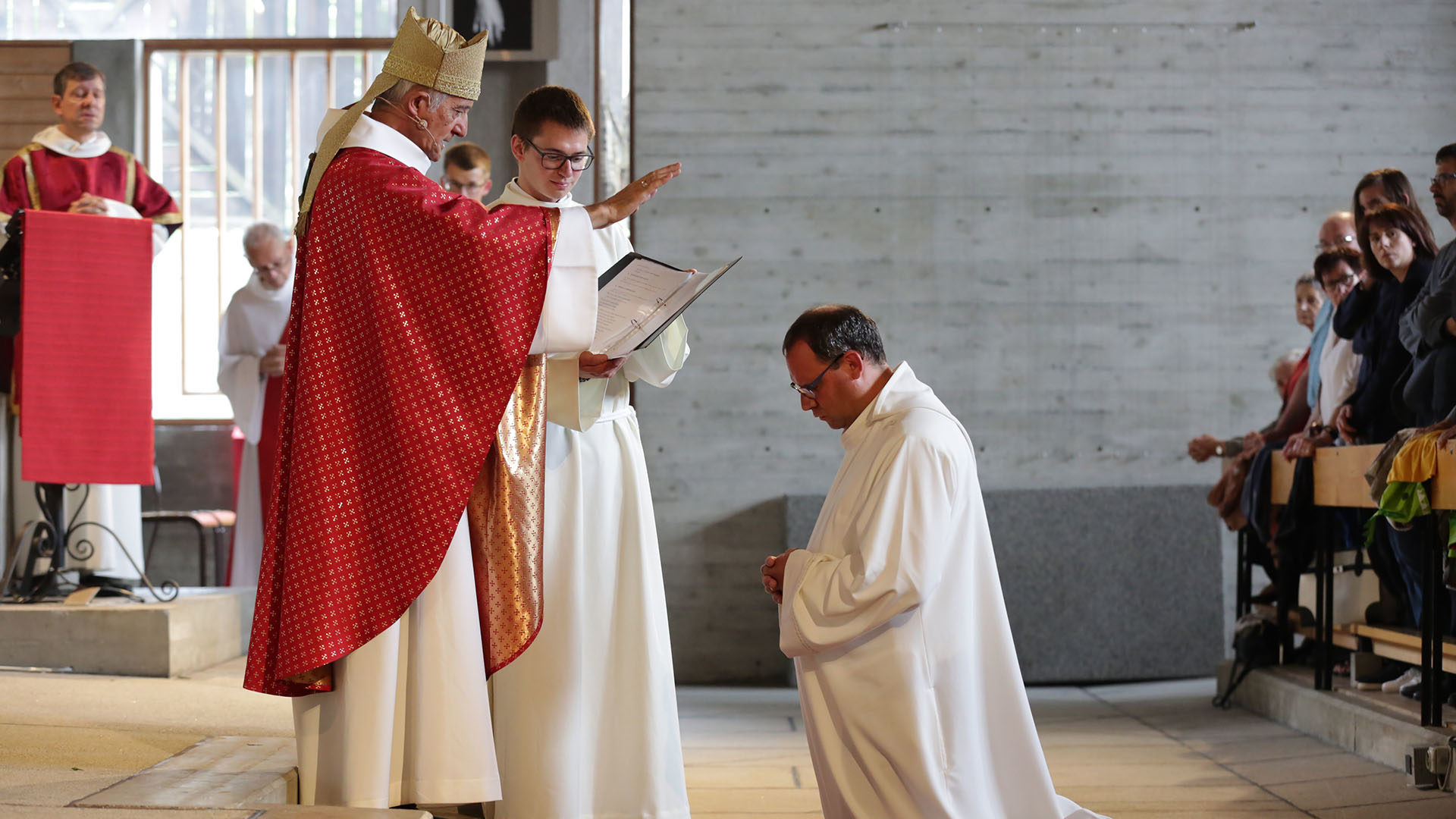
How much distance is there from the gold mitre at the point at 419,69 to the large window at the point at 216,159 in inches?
219

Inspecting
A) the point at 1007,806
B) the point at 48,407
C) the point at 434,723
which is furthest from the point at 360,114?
the point at 48,407

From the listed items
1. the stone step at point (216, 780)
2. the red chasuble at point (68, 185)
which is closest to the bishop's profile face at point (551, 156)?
the stone step at point (216, 780)

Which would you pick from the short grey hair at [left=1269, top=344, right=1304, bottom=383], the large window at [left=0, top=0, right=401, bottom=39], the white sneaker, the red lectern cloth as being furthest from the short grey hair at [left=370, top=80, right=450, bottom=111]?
the large window at [left=0, top=0, right=401, bottom=39]

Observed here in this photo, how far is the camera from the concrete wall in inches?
261

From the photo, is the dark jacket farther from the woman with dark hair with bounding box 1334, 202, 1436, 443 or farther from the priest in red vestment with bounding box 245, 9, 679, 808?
the priest in red vestment with bounding box 245, 9, 679, 808

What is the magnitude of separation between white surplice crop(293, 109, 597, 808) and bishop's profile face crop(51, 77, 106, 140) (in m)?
2.62

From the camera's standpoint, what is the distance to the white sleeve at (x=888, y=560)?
240 centimetres

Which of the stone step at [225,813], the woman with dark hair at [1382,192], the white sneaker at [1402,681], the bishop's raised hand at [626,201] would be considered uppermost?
the woman with dark hair at [1382,192]

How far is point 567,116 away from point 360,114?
458mm

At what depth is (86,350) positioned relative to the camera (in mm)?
4297

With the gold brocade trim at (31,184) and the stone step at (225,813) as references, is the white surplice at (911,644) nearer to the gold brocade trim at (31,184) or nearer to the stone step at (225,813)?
the stone step at (225,813)

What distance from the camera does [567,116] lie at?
284 centimetres

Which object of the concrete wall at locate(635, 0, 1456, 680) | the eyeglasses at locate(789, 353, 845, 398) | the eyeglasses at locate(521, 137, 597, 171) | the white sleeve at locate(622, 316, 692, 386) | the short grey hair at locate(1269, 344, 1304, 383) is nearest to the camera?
the eyeglasses at locate(789, 353, 845, 398)

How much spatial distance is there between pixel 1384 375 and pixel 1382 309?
0.22 m
